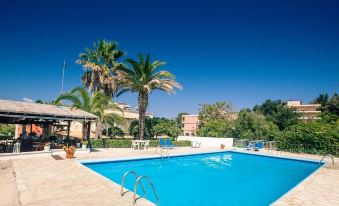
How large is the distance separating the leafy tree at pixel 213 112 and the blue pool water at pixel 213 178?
28.4 meters

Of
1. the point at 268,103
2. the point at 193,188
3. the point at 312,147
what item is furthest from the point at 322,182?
the point at 268,103

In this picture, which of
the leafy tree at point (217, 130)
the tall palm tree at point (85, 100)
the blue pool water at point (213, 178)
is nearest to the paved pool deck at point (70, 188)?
the blue pool water at point (213, 178)

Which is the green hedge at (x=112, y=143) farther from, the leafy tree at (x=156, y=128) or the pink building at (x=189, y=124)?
the pink building at (x=189, y=124)

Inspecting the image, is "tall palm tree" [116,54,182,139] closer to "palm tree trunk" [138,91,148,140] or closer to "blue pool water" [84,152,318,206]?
"palm tree trunk" [138,91,148,140]

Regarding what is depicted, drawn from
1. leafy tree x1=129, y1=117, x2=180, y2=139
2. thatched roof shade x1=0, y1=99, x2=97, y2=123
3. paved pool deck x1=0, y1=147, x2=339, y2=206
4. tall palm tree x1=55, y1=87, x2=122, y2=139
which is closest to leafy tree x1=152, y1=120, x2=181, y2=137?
leafy tree x1=129, y1=117, x2=180, y2=139

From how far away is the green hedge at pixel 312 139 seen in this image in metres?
21.6

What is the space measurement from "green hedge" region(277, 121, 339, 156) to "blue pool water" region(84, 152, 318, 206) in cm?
400

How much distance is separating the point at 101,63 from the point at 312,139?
76.7ft

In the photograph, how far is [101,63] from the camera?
2894 centimetres

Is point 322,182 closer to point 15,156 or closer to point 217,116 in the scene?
point 15,156

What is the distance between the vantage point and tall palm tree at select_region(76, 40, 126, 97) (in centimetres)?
2822

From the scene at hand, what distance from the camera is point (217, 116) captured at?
50156 millimetres

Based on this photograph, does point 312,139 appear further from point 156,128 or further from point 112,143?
point 112,143

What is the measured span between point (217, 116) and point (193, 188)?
129ft
